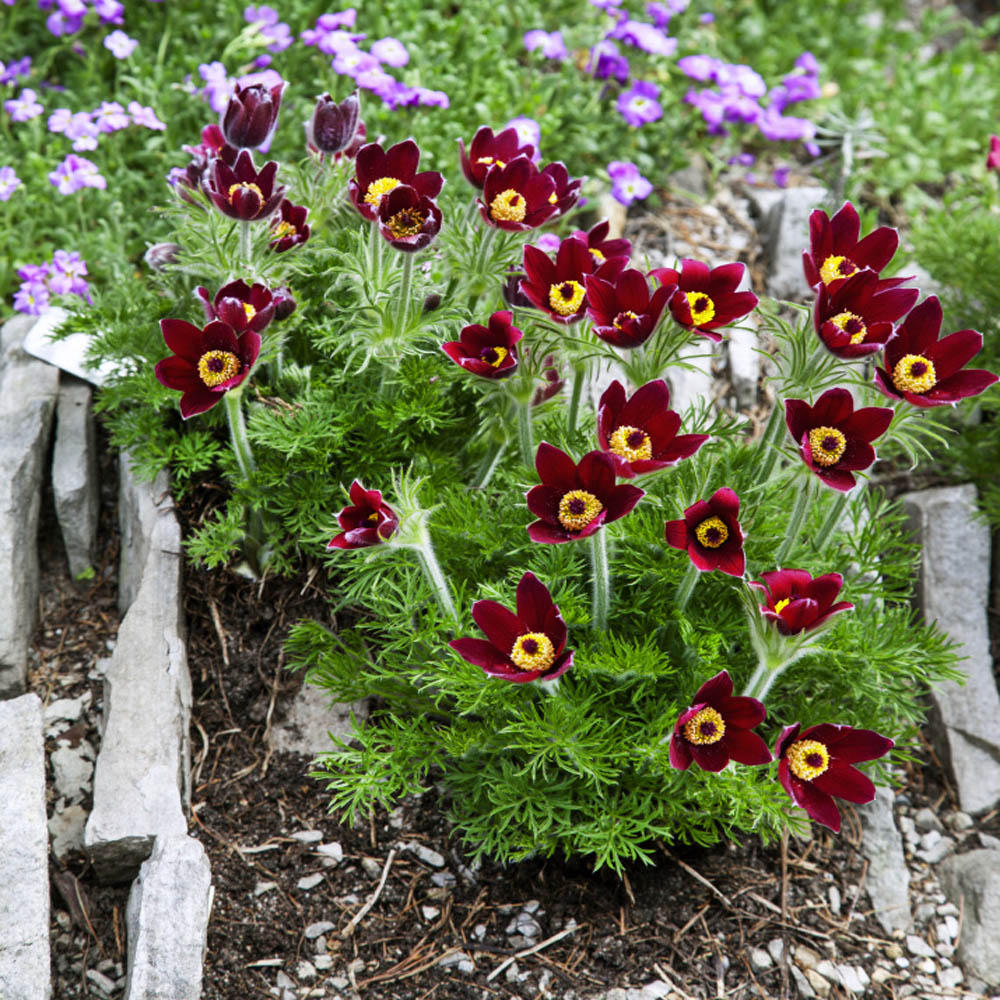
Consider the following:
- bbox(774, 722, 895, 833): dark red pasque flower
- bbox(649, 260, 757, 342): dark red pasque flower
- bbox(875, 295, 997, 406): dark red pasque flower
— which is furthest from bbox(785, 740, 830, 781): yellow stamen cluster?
→ bbox(649, 260, 757, 342): dark red pasque flower

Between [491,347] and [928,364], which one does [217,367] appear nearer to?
[491,347]

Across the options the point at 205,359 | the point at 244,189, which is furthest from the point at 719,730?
the point at 244,189

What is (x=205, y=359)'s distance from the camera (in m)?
2.46

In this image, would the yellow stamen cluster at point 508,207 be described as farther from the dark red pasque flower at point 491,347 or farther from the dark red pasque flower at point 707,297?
the dark red pasque flower at point 707,297

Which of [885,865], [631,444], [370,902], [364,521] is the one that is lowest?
[370,902]

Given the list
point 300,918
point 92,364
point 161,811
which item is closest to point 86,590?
point 92,364

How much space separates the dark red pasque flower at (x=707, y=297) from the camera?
7.40 feet

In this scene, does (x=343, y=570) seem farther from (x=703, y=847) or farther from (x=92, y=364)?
(x=703, y=847)

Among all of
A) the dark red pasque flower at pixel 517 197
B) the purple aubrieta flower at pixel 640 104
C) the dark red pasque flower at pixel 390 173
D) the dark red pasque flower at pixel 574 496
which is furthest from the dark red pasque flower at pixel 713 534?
the purple aubrieta flower at pixel 640 104

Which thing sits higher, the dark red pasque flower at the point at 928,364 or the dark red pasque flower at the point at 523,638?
the dark red pasque flower at the point at 928,364

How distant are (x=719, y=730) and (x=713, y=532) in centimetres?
40

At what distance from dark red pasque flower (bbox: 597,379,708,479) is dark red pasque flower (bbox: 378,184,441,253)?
2.04ft

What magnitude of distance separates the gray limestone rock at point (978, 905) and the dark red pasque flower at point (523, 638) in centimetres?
159

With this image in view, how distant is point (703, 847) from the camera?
2.85 m
